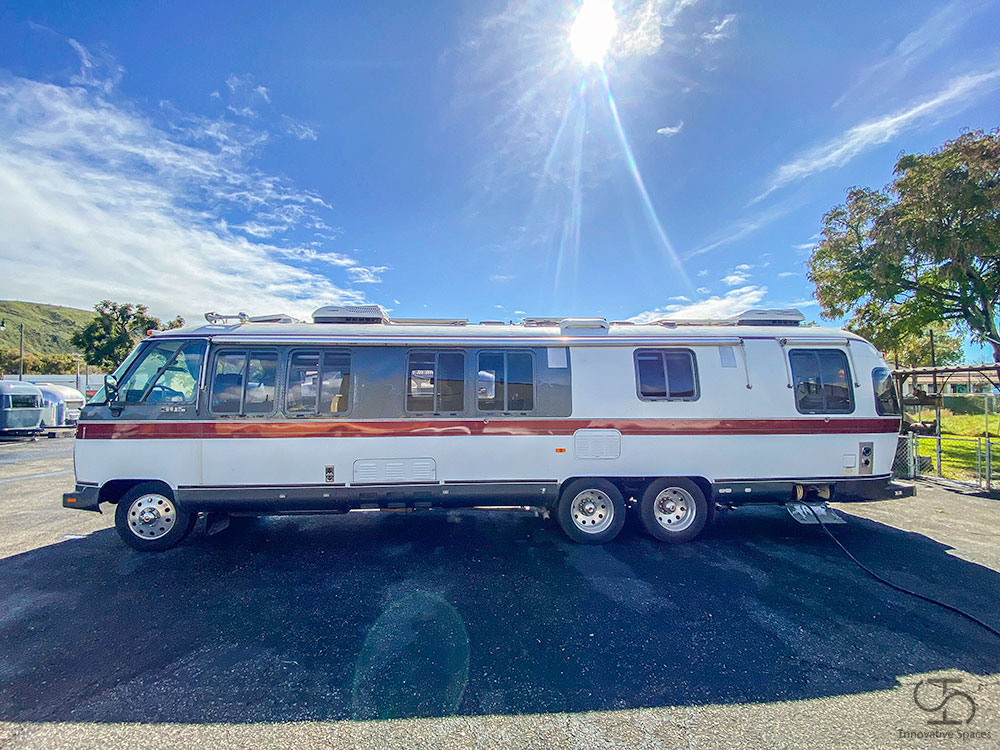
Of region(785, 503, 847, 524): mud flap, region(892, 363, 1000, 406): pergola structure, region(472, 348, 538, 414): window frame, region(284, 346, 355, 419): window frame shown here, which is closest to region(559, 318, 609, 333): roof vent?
region(472, 348, 538, 414): window frame

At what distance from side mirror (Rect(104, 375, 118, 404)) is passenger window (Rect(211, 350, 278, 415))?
1.22 metres

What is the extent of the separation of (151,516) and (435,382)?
160 inches

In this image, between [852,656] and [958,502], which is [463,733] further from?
[958,502]

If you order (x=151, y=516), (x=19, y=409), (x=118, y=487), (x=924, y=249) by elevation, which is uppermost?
(x=924, y=249)

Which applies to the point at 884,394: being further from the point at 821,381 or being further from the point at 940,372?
the point at 940,372

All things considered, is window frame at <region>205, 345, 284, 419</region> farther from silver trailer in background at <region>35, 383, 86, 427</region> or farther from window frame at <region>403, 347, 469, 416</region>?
silver trailer in background at <region>35, 383, 86, 427</region>

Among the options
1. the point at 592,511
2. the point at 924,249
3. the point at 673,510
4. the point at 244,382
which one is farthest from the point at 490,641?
the point at 924,249

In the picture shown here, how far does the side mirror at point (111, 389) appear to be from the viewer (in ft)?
17.2

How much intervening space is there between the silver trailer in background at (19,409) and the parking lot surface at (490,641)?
753 inches

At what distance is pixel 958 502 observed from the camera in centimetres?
783

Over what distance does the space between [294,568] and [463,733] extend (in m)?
3.26

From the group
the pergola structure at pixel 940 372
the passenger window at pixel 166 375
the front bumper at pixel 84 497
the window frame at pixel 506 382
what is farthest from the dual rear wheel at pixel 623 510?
the pergola structure at pixel 940 372

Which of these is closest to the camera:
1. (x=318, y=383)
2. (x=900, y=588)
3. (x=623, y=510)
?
(x=900, y=588)

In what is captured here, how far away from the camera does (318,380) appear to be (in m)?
5.45
